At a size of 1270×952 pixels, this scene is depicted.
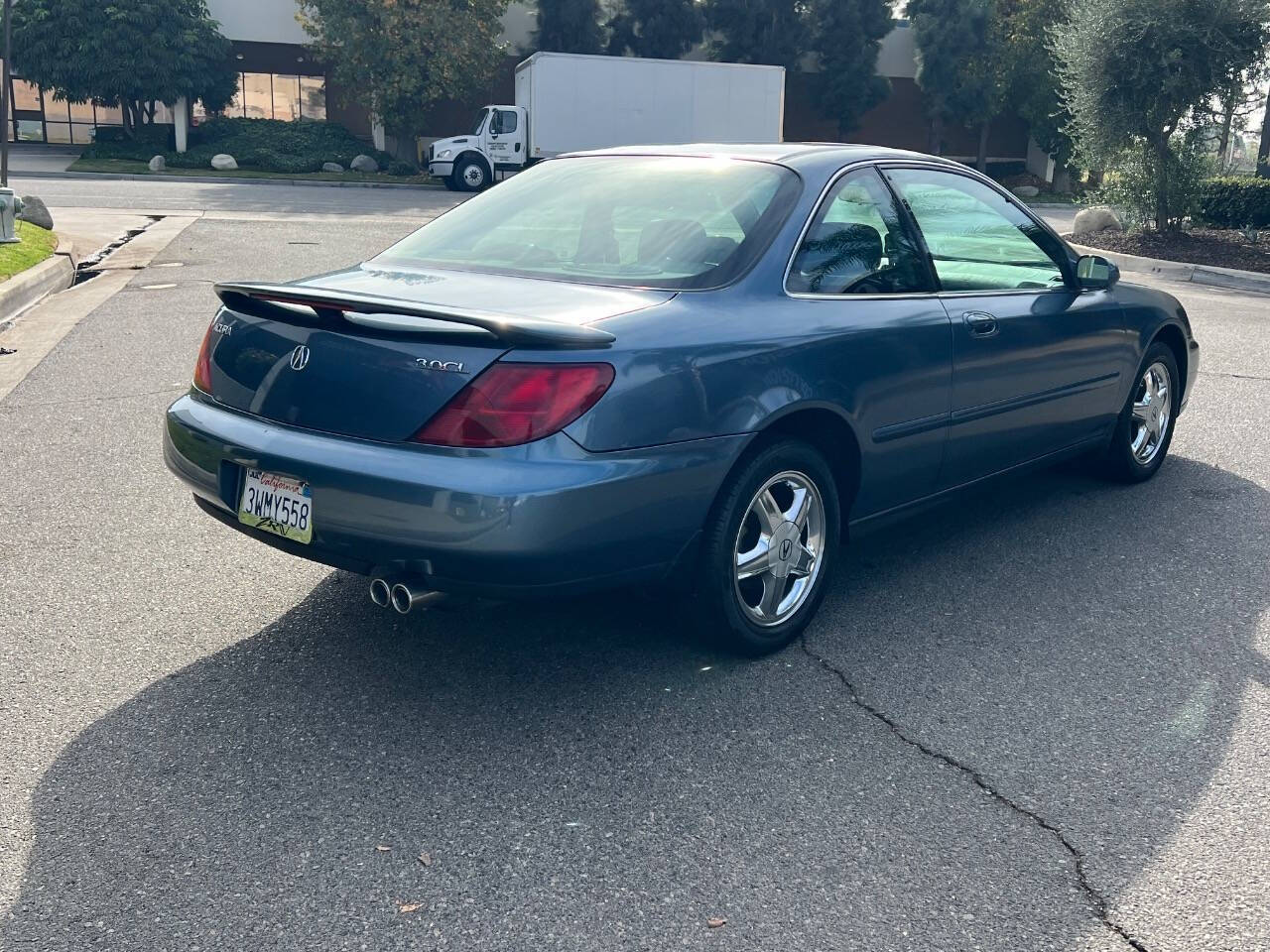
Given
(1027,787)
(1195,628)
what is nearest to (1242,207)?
(1195,628)

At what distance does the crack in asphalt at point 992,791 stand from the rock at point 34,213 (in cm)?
1442

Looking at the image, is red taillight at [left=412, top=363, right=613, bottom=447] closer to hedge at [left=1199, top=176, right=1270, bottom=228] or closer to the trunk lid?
the trunk lid

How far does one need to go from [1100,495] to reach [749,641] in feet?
9.31

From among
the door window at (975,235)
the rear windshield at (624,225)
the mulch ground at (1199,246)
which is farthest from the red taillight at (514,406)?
the mulch ground at (1199,246)

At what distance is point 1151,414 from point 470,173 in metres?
28.3

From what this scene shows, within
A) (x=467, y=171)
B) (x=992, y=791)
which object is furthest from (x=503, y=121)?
(x=992, y=791)

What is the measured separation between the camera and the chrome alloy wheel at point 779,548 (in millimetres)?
3893

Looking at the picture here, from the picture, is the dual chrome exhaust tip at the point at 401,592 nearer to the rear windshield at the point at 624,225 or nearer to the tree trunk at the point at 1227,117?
the rear windshield at the point at 624,225

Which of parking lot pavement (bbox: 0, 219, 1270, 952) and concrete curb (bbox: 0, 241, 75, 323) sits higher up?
concrete curb (bbox: 0, 241, 75, 323)

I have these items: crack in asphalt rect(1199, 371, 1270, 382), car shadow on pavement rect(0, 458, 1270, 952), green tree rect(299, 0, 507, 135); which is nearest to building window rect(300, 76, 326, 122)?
green tree rect(299, 0, 507, 135)

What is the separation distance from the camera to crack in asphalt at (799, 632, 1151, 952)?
2.70 m

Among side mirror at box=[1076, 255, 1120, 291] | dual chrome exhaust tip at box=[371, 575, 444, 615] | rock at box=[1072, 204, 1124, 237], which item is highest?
side mirror at box=[1076, 255, 1120, 291]

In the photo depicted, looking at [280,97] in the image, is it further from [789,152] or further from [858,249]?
[858,249]

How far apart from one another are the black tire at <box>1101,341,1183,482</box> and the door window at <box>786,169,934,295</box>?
1.88 meters
